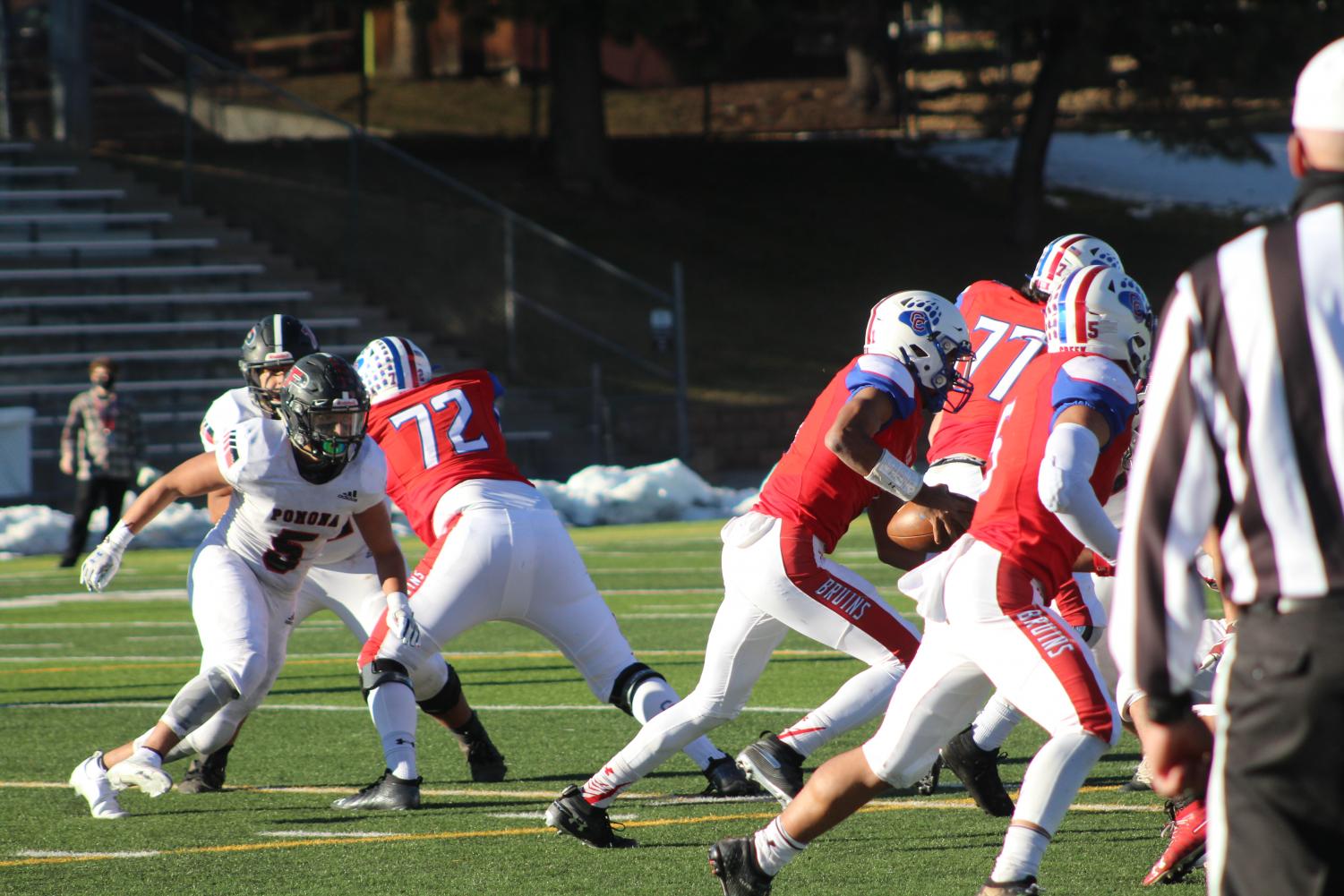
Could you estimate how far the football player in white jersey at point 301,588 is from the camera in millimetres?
6281

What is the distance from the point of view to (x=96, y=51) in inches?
884

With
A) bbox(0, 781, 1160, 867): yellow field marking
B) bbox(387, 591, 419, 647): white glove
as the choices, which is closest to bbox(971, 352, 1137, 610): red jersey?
bbox(0, 781, 1160, 867): yellow field marking

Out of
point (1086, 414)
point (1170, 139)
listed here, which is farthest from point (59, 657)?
point (1170, 139)

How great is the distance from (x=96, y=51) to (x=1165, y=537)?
2186 cm

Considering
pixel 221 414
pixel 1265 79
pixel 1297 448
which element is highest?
pixel 1265 79

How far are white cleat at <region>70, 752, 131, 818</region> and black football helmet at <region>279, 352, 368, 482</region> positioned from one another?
1.21 meters

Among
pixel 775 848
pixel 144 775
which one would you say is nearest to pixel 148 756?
pixel 144 775

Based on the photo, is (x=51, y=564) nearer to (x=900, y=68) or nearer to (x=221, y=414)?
(x=221, y=414)

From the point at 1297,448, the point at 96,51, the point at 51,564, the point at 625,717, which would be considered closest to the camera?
the point at 1297,448

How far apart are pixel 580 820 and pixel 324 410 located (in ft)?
5.20

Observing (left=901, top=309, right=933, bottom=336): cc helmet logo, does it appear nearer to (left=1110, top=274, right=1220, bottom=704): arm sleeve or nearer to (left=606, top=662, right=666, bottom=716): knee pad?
(left=606, top=662, right=666, bottom=716): knee pad

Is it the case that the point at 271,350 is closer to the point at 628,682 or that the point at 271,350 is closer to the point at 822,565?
the point at 628,682

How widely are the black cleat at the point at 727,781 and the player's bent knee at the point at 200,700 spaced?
1610mm

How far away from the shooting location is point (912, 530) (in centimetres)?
571
